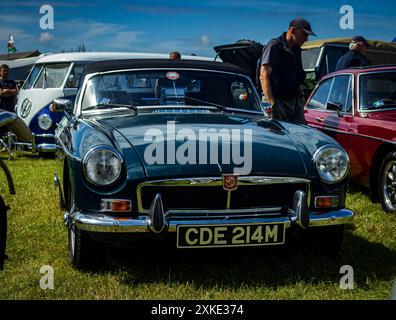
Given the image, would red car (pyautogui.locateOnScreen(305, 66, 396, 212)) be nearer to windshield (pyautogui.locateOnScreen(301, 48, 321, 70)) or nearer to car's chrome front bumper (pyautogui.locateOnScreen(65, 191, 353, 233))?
car's chrome front bumper (pyautogui.locateOnScreen(65, 191, 353, 233))

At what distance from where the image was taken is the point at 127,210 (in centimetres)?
333

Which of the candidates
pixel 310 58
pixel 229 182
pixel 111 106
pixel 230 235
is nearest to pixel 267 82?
pixel 111 106

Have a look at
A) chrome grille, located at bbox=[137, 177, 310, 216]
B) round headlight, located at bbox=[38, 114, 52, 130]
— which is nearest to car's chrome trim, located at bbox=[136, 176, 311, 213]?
chrome grille, located at bbox=[137, 177, 310, 216]

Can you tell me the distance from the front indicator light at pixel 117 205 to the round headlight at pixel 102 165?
0.10 meters

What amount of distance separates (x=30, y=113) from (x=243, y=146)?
7215 mm

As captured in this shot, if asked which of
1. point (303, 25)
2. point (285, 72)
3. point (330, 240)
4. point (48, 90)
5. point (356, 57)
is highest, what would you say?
point (303, 25)

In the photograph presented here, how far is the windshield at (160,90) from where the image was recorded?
4.53 m

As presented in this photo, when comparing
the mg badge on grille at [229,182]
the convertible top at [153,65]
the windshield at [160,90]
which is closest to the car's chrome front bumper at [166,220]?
the mg badge on grille at [229,182]

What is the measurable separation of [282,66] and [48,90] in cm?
531

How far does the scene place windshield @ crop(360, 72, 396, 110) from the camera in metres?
5.87

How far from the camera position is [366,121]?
5605 millimetres

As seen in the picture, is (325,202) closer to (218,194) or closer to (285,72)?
(218,194)

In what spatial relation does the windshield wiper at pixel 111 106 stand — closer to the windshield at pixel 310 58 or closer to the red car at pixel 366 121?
the red car at pixel 366 121
